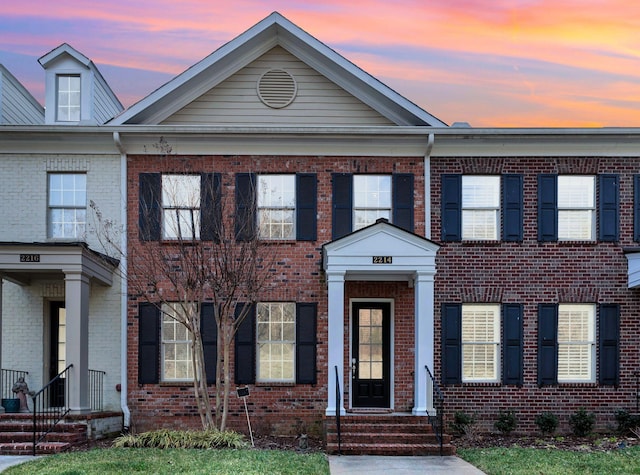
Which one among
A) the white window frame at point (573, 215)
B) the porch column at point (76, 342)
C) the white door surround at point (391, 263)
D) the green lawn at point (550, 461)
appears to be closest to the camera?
the green lawn at point (550, 461)

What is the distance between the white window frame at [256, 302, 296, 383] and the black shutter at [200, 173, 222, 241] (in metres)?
2.00

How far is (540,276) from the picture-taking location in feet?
55.7

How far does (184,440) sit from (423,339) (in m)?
4.91

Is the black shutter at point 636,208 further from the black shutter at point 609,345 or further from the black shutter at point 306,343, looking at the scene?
the black shutter at point 306,343

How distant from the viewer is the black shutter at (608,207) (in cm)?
1697

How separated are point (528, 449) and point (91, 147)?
10742mm

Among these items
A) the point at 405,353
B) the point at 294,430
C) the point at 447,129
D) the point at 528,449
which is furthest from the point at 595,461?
the point at 447,129

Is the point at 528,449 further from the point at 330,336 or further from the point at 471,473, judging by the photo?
the point at 330,336

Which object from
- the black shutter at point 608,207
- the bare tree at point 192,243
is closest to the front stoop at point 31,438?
the bare tree at point 192,243

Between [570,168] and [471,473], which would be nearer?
[471,473]

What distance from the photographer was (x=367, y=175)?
17.1 metres

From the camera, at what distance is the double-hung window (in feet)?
54.1

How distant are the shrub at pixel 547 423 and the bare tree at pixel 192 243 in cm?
642

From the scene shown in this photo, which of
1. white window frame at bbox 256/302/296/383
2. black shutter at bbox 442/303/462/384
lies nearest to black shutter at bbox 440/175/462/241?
black shutter at bbox 442/303/462/384
